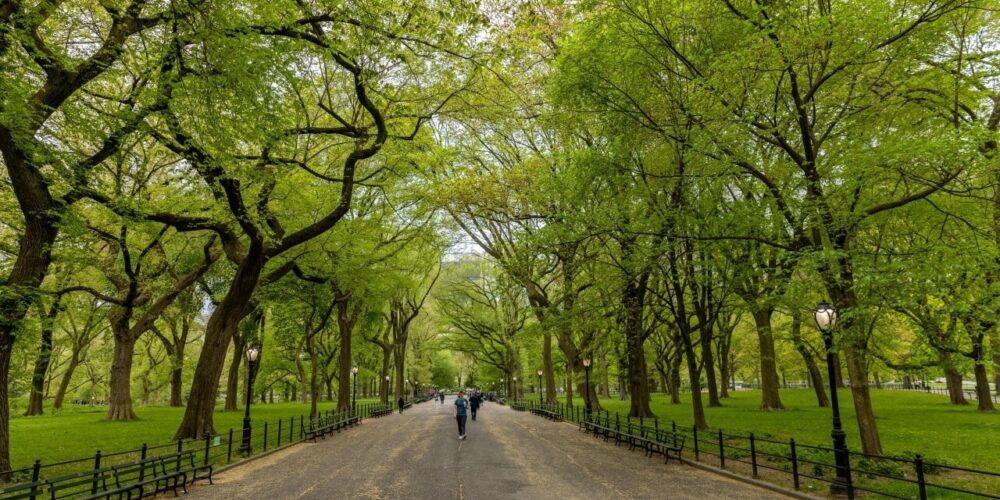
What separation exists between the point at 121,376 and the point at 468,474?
981 inches

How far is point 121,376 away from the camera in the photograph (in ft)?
90.9

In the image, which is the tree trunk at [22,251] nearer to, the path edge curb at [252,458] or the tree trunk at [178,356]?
the path edge curb at [252,458]

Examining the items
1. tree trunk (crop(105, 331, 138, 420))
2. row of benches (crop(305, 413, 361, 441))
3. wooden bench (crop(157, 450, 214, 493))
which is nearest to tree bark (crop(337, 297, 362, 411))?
row of benches (crop(305, 413, 361, 441))

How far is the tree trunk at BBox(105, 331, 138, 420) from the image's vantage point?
2648 centimetres

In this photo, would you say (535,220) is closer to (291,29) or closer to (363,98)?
(363,98)

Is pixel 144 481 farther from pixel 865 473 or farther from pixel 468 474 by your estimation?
pixel 865 473

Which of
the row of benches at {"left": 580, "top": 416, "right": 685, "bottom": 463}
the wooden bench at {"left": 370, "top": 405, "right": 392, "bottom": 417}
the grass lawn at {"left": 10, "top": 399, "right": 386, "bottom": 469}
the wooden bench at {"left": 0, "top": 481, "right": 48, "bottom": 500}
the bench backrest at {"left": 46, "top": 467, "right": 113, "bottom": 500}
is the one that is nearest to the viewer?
the wooden bench at {"left": 0, "top": 481, "right": 48, "bottom": 500}

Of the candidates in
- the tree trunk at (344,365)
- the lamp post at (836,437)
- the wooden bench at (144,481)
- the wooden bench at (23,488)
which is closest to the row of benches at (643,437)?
the lamp post at (836,437)

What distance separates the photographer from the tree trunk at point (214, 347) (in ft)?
58.4

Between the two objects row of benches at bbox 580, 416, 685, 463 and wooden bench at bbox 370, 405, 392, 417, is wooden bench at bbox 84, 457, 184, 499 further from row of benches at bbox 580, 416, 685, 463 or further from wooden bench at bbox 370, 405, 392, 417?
wooden bench at bbox 370, 405, 392, 417

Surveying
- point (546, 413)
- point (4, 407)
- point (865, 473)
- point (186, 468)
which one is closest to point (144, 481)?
point (186, 468)

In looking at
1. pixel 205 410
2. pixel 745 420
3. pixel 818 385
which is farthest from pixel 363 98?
pixel 818 385

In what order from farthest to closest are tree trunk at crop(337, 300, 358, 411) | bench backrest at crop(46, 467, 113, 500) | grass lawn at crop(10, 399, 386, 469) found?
tree trunk at crop(337, 300, 358, 411), grass lawn at crop(10, 399, 386, 469), bench backrest at crop(46, 467, 113, 500)

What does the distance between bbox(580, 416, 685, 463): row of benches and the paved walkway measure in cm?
42
